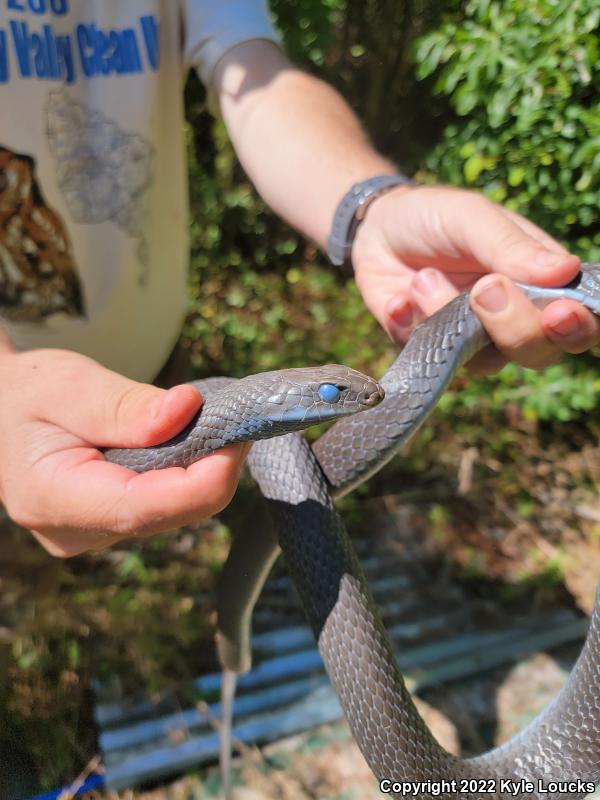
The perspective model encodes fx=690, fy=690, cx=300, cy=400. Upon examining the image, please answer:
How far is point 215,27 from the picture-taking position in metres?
1.72

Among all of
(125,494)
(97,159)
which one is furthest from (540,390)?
(125,494)

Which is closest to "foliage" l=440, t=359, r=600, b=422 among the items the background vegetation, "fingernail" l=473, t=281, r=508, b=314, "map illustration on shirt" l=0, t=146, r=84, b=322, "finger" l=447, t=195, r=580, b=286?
the background vegetation

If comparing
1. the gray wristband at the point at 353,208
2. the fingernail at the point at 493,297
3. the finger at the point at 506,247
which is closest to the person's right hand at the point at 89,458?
the fingernail at the point at 493,297

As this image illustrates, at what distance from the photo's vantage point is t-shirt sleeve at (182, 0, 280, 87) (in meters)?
1.72

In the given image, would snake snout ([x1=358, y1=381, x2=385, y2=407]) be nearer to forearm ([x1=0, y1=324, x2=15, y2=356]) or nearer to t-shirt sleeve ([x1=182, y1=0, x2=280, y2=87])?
forearm ([x1=0, y1=324, x2=15, y2=356])

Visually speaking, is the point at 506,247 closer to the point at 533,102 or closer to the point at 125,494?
the point at 125,494

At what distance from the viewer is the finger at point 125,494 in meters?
1.00

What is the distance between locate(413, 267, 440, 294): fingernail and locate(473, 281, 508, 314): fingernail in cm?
26

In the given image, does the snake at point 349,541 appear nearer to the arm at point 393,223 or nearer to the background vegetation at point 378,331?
the arm at point 393,223

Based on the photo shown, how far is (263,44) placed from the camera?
1.79m

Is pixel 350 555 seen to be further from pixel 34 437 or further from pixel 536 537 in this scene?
pixel 536 537

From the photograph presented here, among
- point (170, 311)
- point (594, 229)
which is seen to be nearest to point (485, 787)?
point (170, 311)

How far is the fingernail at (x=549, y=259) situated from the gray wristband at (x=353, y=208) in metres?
0.49

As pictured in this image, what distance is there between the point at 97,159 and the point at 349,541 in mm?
1091
